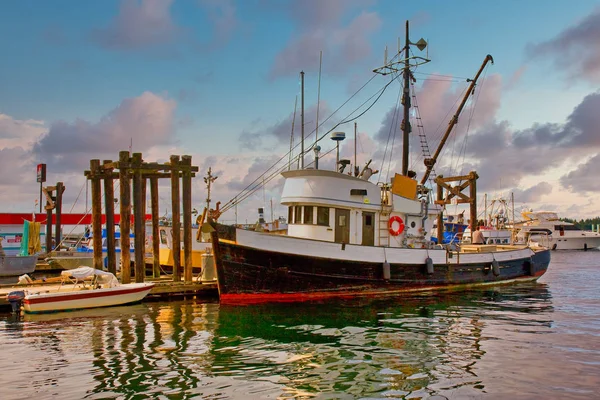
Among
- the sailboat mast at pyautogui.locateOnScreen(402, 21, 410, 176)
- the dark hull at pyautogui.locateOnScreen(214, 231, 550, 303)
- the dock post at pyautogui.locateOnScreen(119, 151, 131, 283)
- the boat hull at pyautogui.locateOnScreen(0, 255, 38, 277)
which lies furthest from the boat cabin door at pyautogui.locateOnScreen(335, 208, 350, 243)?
the boat hull at pyautogui.locateOnScreen(0, 255, 38, 277)

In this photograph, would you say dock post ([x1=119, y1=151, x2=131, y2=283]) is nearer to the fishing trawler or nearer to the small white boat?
the small white boat

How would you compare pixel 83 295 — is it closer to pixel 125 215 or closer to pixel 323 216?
pixel 125 215

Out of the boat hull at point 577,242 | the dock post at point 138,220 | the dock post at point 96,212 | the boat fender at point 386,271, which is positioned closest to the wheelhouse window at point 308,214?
the boat fender at point 386,271

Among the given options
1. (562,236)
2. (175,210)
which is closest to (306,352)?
(175,210)

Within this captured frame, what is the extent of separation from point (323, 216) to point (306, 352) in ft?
30.1

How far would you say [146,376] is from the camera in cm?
960

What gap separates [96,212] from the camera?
68.4ft

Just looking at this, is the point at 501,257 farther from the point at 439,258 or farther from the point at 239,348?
the point at 239,348

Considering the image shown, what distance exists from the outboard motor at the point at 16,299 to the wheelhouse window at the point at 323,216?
429 inches

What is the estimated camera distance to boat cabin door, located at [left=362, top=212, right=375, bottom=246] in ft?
68.6

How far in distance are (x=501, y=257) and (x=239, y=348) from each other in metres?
17.3

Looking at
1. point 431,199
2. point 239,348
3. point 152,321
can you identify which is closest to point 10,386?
point 239,348

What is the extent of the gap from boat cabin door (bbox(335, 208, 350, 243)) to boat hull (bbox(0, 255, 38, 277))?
19.1 metres

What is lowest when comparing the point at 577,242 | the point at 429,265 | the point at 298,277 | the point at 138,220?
the point at 577,242
